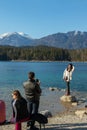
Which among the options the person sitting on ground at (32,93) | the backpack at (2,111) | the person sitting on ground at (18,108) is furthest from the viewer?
the backpack at (2,111)

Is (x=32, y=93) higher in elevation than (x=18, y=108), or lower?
higher

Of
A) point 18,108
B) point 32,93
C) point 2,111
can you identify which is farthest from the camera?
point 2,111

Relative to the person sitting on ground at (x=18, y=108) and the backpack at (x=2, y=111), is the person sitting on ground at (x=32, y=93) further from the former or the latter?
the backpack at (x=2, y=111)

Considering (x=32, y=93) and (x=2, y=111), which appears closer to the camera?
(x=32, y=93)

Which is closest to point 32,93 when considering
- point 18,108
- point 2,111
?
point 18,108

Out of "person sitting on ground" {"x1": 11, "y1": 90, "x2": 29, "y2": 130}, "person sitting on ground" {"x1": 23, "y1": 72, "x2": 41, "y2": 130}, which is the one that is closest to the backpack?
"person sitting on ground" {"x1": 23, "y1": 72, "x2": 41, "y2": 130}

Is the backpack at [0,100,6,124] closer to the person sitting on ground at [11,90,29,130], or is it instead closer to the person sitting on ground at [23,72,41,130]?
the person sitting on ground at [23,72,41,130]

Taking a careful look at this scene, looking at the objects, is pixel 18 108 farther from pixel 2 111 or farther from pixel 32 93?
pixel 2 111

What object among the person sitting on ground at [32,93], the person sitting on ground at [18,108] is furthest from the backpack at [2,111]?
the person sitting on ground at [18,108]

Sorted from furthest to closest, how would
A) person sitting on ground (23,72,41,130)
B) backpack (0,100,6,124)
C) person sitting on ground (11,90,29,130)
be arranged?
backpack (0,100,6,124) < person sitting on ground (23,72,41,130) < person sitting on ground (11,90,29,130)

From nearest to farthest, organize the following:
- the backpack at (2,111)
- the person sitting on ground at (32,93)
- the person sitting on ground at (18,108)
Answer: the person sitting on ground at (18,108) < the person sitting on ground at (32,93) < the backpack at (2,111)

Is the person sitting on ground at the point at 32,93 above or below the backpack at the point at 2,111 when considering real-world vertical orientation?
above

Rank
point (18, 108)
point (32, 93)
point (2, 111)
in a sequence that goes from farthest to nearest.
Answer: point (2, 111)
point (32, 93)
point (18, 108)

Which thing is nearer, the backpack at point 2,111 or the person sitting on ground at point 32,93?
the person sitting on ground at point 32,93
